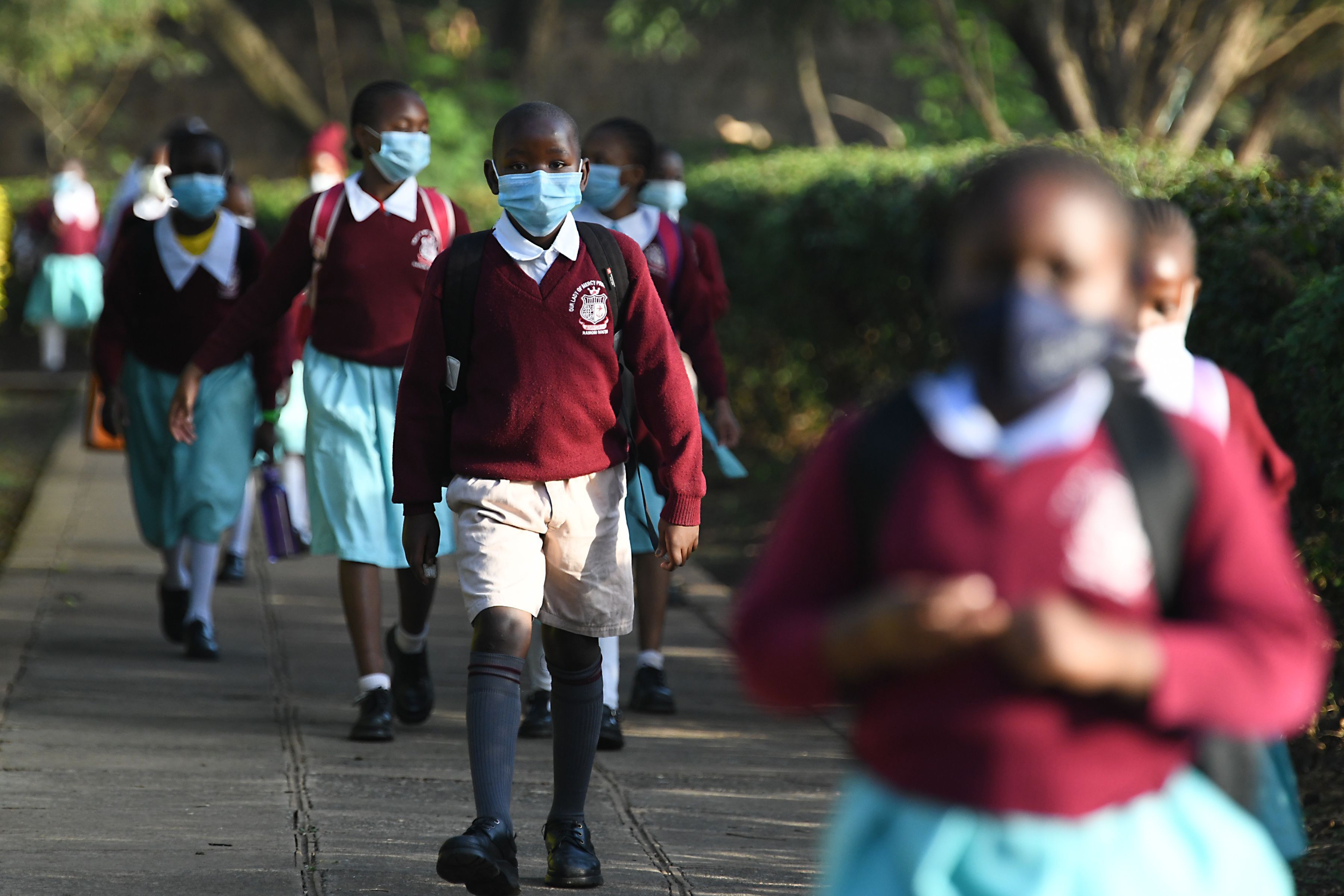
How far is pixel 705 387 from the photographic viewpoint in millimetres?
6277

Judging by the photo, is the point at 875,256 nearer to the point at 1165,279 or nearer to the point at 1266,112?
the point at 1165,279

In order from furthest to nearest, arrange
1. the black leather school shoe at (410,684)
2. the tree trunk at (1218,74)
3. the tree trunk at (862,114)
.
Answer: the tree trunk at (862,114) → the tree trunk at (1218,74) → the black leather school shoe at (410,684)

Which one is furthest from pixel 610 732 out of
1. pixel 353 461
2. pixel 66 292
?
pixel 66 292

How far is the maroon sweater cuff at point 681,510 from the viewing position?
411 cm

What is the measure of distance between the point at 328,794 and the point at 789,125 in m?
24.7

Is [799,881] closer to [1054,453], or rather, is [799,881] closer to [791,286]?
[1054,453]

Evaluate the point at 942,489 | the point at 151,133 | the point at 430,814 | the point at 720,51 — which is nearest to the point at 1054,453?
the point at 942,489

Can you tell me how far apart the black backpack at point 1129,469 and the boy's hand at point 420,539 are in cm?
227

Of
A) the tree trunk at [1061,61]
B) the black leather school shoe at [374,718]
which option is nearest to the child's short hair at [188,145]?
the black leather school shoe at [374,718]

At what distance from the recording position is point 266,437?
6539 millimetres

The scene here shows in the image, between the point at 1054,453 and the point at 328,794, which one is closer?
the point at 1054,453

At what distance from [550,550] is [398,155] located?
1.84 m

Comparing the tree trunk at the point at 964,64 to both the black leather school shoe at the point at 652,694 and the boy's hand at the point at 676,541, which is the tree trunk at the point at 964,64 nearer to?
the black leather school shoe at the point at 652,694

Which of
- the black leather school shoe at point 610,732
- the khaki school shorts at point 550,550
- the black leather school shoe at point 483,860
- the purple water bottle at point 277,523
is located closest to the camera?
the black leather school shoe at point 483,860
